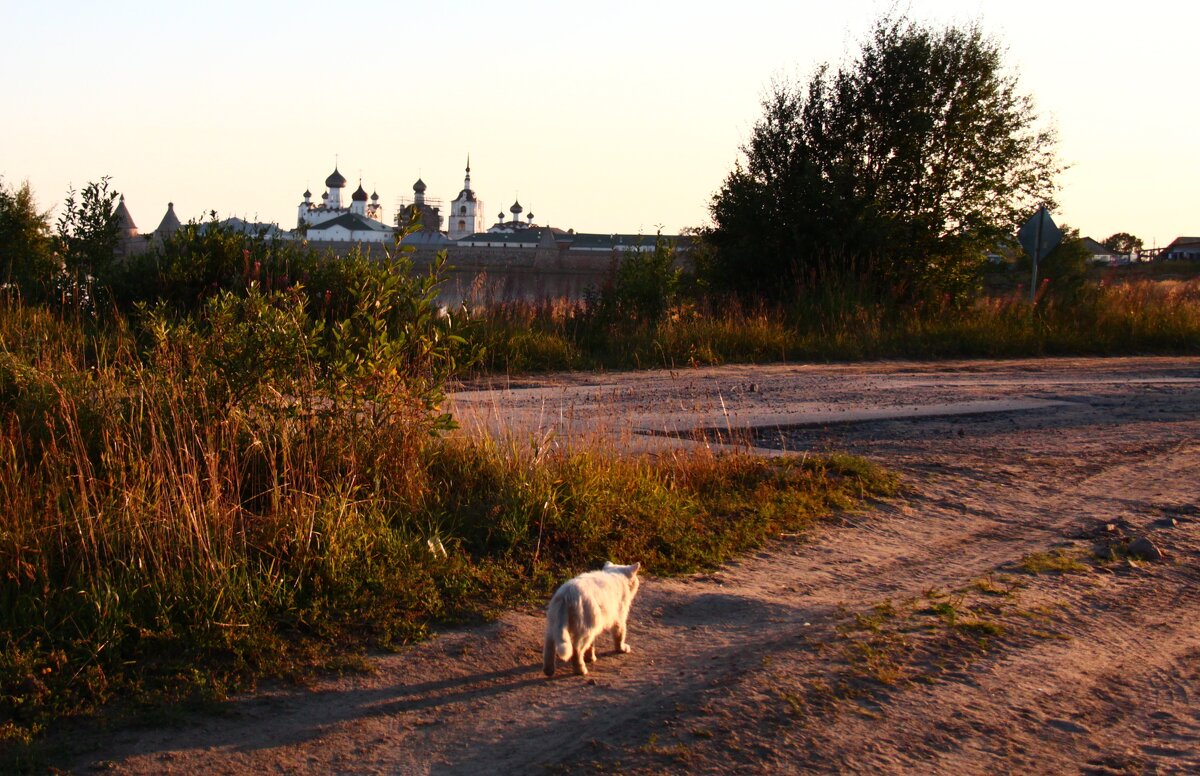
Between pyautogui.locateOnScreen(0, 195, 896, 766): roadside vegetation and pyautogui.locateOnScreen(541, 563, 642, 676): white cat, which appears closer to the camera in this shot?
pyautogui.locateOnScreen(541, 563, 642, 676): white cat

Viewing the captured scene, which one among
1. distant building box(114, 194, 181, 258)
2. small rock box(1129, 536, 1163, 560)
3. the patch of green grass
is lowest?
the patch of green grass

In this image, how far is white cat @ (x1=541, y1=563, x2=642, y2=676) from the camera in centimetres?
478

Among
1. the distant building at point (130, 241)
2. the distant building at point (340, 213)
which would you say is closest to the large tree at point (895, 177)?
the distant building at point (130, 241)

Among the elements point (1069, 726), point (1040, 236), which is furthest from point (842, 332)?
point (1069, 726)

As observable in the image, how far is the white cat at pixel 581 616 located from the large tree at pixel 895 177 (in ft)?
57.3

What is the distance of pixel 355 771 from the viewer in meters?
4.04

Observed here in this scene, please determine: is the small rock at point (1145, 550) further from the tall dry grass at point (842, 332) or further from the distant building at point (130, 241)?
the distant building at point (130, 241)

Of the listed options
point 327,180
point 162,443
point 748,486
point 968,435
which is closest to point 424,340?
point 162,443

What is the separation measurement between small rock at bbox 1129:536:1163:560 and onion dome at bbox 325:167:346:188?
599ft

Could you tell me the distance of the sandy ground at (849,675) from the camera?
13.6ft

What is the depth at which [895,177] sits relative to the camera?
75.2ft

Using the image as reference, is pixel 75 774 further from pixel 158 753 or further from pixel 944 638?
pixel 944 638

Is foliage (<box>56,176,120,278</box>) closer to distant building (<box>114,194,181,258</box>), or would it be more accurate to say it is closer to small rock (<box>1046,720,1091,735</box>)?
distant building (<box>114,194,181,258</box>)

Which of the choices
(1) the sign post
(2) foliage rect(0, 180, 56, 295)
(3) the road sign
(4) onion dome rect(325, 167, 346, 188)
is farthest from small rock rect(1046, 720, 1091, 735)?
(4) onion dome rect(325, 167, 346, 188)
